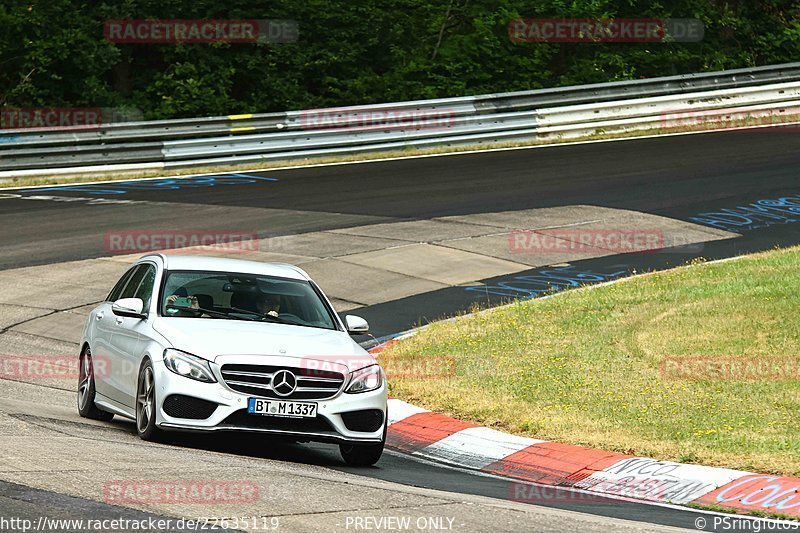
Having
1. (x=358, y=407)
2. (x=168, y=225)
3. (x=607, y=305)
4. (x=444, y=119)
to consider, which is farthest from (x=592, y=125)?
(x=358, y=407)

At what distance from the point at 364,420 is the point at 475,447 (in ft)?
4.95

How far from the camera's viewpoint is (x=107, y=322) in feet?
37.2

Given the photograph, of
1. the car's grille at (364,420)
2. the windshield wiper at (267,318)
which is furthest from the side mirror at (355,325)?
the car's grille at (364,420)

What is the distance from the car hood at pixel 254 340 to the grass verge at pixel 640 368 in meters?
2.15

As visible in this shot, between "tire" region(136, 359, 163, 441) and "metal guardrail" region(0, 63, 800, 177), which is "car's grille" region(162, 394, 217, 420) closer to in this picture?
"tire" region(136, 359, 163, 441)

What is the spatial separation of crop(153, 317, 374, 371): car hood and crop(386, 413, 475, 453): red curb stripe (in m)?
1.51

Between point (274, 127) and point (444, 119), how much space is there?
4.23 m

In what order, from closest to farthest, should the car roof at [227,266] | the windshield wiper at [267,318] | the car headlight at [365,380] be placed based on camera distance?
the car headlight at [365,380]
the windshield wiper at [267,318]
the car roof at [227,266]

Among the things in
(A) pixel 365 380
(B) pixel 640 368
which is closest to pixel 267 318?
(A) pixel 365 380

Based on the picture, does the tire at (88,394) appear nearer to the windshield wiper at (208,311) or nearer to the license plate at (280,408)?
the windshield wiper at (208,311)

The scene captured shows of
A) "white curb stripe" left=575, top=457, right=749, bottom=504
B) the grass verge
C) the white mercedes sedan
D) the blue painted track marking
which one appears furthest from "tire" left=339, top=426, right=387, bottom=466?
the blue painted track marking

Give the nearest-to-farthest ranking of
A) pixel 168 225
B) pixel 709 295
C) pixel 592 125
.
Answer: pixel 709 295 < pixel 168 225 < pixel 592 125

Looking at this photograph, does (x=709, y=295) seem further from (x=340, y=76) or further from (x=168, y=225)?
(x=340, y=76)

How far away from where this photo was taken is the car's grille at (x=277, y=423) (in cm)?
953
